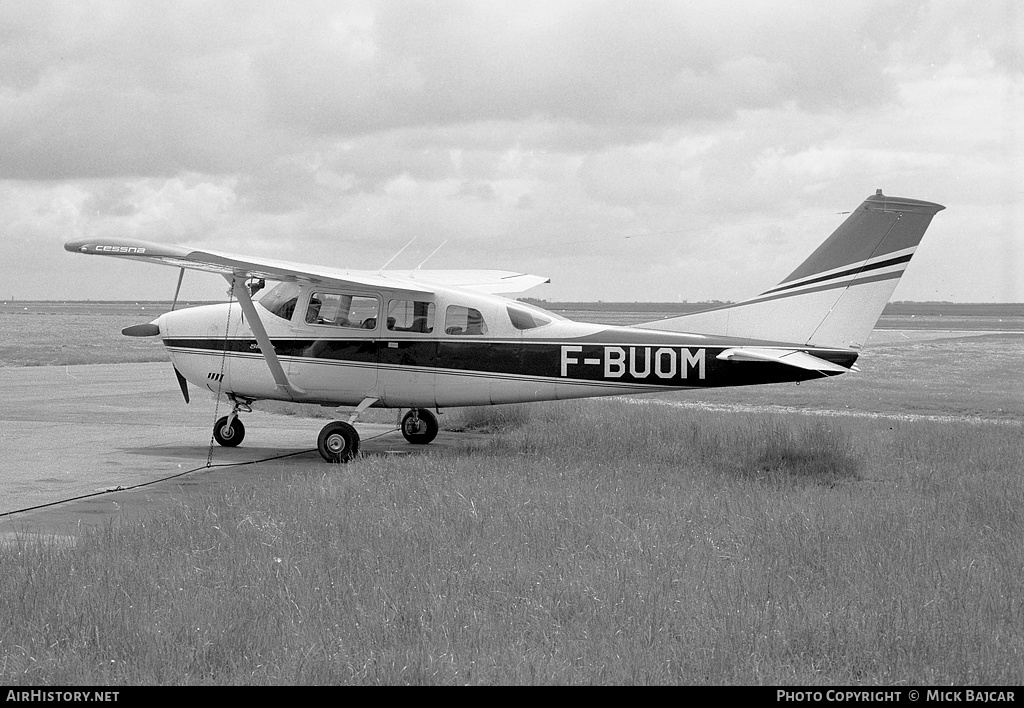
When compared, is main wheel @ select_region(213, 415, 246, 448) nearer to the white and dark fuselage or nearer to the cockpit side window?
the white and dark fuselage

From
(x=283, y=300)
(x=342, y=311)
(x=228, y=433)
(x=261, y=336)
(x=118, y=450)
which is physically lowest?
(x=118, y=450)

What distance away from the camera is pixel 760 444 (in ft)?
44.4

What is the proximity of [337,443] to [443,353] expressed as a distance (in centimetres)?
194

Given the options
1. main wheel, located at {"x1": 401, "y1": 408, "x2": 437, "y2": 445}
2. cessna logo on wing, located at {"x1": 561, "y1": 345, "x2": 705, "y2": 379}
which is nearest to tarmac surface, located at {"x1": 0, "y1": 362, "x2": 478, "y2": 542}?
main wheel, located at {"x1": 401, "y1": 408, "x2": 437, "y2": 445}

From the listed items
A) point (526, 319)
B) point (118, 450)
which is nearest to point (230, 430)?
point (118, 450)

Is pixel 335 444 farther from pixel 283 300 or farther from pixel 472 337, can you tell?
pixel 283 300

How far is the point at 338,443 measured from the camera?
13.3 metres

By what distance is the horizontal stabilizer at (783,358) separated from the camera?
1191 centimetres

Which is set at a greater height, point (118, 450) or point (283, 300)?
point (283, 300)

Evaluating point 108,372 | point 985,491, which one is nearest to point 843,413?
point 985,491

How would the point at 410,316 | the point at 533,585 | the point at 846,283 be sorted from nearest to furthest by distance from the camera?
Result: 1. the point at 533,585
2. the point at 846,283
3. the point at 410,316

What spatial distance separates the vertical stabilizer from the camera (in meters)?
12.1

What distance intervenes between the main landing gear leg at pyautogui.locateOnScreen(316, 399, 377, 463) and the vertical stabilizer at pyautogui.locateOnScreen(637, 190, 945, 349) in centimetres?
537
